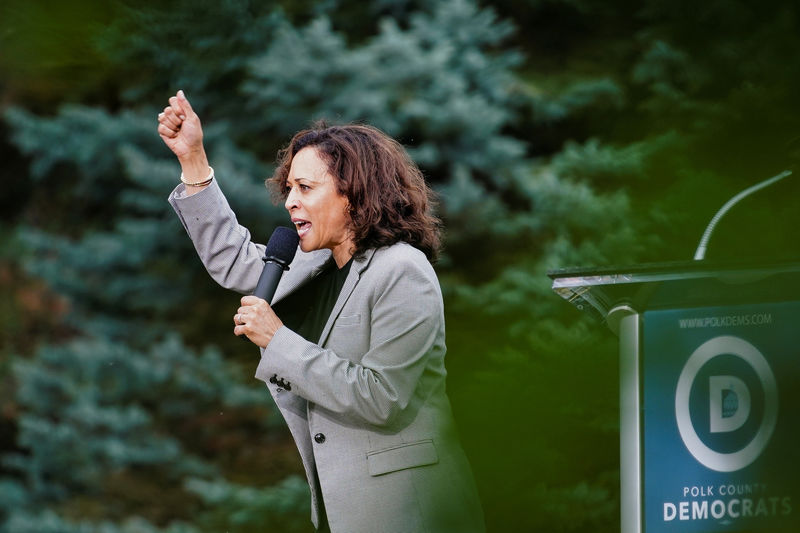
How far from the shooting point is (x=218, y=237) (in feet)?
7.25

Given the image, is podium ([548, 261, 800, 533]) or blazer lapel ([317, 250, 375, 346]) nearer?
podium ([548, 261, 800, 533])

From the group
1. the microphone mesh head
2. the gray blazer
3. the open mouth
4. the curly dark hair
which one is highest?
the curly dark hair

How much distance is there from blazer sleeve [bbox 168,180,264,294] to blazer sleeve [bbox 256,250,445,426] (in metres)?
0.36

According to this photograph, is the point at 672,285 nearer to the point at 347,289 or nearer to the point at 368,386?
the point at 368,386

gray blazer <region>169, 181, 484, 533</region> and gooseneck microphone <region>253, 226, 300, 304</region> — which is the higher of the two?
gooseneck microphone <region>253, 226, 300, 304</region>

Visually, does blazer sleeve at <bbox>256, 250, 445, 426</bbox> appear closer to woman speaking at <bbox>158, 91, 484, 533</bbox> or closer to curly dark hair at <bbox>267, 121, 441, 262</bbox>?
woman speaking at <bbox>158, 91, 484, 533</bbox>

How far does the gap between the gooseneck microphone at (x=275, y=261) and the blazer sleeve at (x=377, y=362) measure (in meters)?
0.08

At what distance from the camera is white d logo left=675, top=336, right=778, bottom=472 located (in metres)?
1.20

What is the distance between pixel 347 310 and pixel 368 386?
0.18 metres

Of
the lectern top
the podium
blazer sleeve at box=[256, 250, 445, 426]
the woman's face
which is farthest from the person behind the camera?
the woman's face

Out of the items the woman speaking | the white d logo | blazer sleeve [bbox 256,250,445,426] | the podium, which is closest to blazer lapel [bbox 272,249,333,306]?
the woman speaking

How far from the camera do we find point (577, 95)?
4906mm

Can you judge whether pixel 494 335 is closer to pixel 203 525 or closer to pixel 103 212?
pixel 203 525

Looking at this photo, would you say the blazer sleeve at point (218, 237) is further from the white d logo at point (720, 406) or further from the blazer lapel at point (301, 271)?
the white d logo at point (720, 406)
